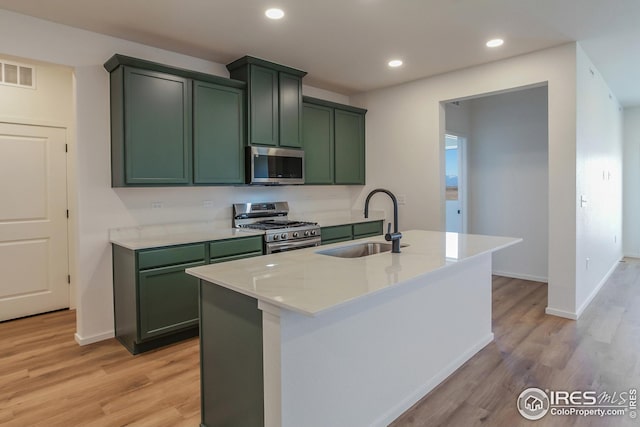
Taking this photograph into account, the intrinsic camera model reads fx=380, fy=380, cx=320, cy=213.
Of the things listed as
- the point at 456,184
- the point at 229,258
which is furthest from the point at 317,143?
the point at 456,184

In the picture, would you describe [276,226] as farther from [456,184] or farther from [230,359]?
[456,184]

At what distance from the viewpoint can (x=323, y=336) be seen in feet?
5.57

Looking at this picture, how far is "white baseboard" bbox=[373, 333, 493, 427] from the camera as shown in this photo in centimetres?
205

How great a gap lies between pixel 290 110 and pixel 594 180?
11.5ft

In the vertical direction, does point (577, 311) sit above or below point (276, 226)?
below

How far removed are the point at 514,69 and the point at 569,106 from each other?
684 mm

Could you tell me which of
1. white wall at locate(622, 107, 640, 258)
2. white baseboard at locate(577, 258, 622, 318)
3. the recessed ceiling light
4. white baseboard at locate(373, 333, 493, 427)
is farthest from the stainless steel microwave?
white wall at locate(622, 107, 640, 258)

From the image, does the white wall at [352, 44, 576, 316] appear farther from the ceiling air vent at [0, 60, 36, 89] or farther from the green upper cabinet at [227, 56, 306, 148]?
the ceiling air vent at [0, 60, 36, 89]

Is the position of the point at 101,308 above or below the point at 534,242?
below

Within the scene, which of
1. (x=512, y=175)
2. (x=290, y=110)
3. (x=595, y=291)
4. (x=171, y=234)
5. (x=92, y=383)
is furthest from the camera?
(x=512, y=175)

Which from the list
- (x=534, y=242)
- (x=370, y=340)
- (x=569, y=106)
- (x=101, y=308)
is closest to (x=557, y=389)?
(x=370, y=340)

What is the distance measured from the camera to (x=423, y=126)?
4.74 meters

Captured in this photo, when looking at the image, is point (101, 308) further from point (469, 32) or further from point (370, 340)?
point (469, 32)

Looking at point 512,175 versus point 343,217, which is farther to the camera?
point 343,217
